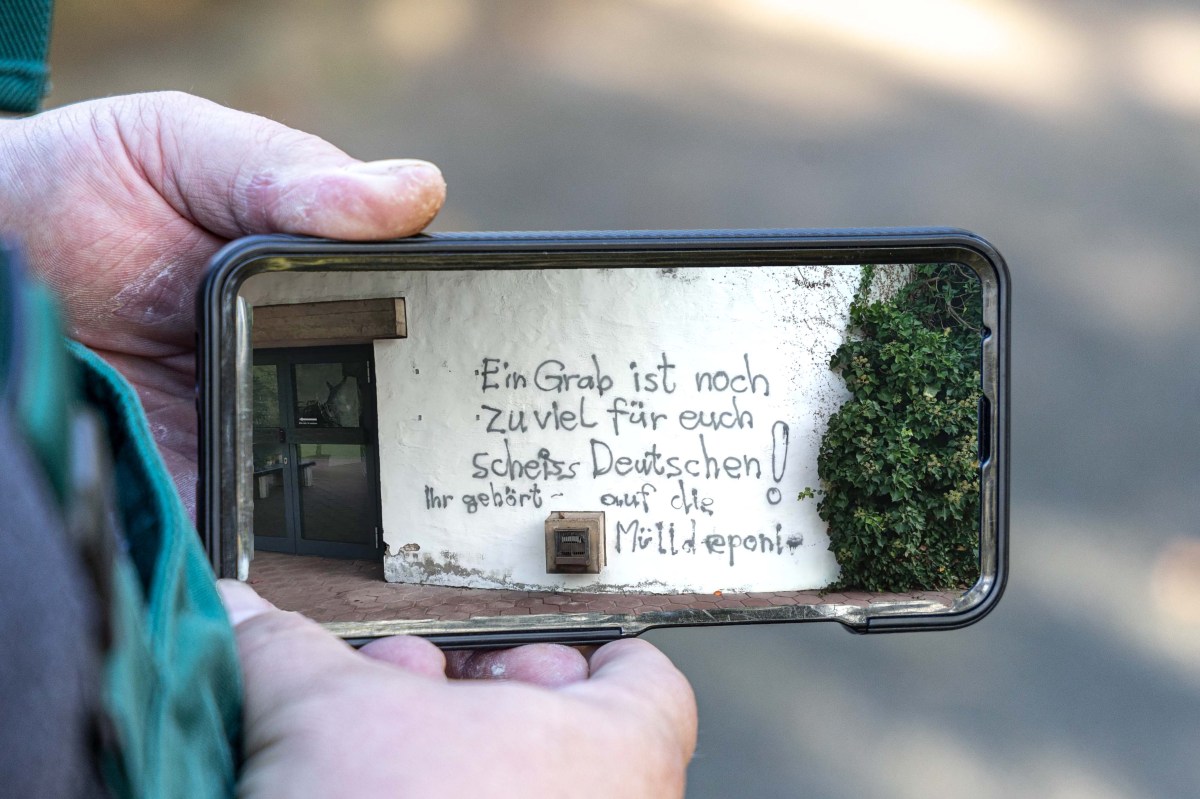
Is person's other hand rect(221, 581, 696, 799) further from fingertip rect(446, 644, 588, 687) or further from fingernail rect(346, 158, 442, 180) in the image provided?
fingernail rect(346, 158, 442, 180)

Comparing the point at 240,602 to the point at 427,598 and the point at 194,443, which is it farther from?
the point at 194,443

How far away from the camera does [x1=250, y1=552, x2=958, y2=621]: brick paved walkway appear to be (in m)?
0.71

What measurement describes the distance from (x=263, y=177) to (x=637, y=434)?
1.42 ft

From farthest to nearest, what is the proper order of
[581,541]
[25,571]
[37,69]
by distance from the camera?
[581,541] → [37,69] → [25,571]

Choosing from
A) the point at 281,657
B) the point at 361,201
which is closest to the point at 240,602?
the point at 281,657

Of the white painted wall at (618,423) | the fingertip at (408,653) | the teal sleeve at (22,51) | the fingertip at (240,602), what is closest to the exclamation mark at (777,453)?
the white painted wall at (618,423)

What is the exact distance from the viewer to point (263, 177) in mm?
766

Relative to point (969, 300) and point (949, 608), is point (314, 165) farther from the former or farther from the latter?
point (949, 608)

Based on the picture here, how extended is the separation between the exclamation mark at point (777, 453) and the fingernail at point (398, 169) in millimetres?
399

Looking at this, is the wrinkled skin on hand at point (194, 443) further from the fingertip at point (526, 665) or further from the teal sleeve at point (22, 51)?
the teal sleeve at point (22, 51)

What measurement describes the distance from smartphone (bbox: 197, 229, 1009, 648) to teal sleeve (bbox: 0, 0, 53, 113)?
0.27 meters

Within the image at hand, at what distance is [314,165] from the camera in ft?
2.46

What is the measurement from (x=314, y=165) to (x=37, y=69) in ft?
0.75

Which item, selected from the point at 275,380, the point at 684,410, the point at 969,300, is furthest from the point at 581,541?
the point at 969,300
